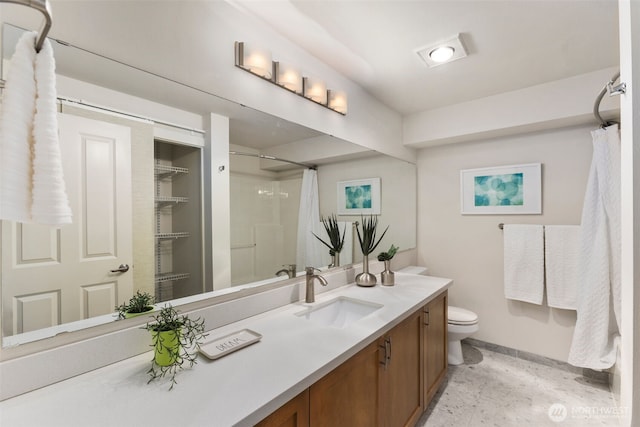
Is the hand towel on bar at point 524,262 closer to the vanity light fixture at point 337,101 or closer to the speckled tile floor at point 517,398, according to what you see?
the speckled tile floor at point 517,398

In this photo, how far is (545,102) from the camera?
2.23 meters

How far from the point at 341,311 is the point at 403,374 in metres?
0.48

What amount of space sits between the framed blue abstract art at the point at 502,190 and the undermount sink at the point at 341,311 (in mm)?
1743

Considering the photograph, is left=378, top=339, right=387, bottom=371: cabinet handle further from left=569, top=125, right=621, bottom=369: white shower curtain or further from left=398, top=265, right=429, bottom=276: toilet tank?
left=569, top=125, right=621, bottom=369: white shower curtain

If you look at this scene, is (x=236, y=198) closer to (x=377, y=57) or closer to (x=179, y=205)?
(x=179, y=205)

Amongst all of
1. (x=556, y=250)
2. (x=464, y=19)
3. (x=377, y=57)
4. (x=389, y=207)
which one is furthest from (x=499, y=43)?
(x=556, y=250)

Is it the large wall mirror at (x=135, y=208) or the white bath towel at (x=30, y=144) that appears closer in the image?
the white bath towel at (x=30, y=144)

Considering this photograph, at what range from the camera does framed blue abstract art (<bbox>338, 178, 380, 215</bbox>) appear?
2227 millimetres

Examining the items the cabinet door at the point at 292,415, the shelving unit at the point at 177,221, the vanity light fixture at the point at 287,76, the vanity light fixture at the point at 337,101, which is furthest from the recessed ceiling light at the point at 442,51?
the cabinet door at the point at 292,415

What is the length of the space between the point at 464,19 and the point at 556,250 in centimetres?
199

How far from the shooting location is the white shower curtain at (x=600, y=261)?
2033 mm

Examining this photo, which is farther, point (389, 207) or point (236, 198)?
point (389, 207)

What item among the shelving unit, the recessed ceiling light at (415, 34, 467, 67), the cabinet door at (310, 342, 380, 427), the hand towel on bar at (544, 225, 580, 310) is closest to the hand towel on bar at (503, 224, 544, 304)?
the hand towel on bar at (544, 225, 580, 310)

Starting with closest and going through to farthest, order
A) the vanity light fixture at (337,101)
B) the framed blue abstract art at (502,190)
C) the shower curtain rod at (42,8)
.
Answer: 1. the shower curtain rod at (42,8)
2. the vanity light fixture at (337,101)
3. the framed blue abstract art at (502,190)
